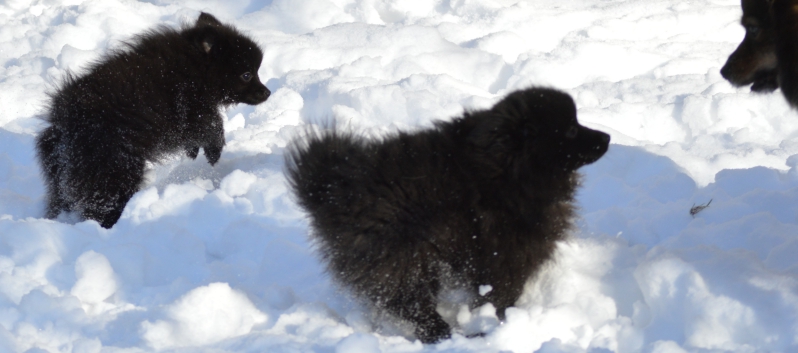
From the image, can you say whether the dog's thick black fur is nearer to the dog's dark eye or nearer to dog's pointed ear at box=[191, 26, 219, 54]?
dog's pointed ear at box=[191, 26, 219, 54]

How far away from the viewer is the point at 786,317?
2.91 m

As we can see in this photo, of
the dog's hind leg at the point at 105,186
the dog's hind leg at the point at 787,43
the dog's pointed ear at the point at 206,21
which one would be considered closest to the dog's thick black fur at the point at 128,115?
the dog's hind leg at the point at 105,186

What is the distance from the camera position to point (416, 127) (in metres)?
3.41

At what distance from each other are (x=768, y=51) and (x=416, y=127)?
6.14ft

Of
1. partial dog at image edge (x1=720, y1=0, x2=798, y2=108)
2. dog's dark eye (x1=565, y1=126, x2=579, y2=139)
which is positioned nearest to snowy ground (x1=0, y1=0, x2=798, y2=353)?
dog's dark eye (x1=565, y1=126, x2=579, y2=139)

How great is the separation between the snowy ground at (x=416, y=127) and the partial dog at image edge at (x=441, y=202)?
18 cm

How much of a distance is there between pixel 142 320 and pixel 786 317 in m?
2.72

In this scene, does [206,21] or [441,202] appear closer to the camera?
[441,202]

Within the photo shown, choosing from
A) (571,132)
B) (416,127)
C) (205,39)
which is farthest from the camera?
(205,39)

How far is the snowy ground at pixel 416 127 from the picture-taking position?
116 inches

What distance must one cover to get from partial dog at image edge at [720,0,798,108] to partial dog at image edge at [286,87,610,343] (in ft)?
3.54

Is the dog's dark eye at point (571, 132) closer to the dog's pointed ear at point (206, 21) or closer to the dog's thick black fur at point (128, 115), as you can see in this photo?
the dog's thick black fur at point (128, 115)

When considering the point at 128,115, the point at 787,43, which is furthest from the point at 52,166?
the point at 787,43

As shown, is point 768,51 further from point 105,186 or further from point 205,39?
point 105,186
